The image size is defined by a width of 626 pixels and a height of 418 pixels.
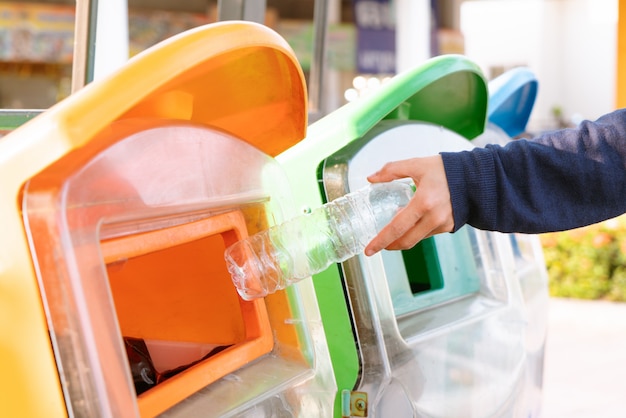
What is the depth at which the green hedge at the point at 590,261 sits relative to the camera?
644 cm

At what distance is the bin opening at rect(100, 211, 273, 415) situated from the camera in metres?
1.52

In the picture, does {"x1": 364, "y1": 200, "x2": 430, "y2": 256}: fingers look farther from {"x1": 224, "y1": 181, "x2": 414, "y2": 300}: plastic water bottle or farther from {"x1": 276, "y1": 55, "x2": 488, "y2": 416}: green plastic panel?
{"x1": 276, "y1": 55, "x2": 488, "y2": 416}: green plastic panel

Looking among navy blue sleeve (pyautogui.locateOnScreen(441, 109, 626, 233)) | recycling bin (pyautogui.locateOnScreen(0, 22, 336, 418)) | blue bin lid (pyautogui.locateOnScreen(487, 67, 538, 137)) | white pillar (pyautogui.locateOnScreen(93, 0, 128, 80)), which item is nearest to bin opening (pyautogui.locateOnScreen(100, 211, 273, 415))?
recycling bin (pyautogui.locateOnScreen(0, 22, 336, 418))

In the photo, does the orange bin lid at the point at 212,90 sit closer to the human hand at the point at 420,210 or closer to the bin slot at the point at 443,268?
the human hand at the point at 420,210

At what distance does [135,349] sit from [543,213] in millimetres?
847

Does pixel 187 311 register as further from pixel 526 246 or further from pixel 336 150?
pixel 526 246

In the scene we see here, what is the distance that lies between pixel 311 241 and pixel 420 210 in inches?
9.8

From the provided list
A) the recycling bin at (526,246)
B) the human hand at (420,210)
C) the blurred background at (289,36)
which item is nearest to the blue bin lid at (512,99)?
the recycling bin at (526,246)

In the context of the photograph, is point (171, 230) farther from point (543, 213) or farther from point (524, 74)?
point (524, 74)

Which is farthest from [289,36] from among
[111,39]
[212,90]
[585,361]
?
[212,90]

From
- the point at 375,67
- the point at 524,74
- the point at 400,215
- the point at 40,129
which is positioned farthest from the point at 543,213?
the point at 375,67

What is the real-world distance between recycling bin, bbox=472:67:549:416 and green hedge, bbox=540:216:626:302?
3649 mm

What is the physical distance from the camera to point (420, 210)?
1.51 metres

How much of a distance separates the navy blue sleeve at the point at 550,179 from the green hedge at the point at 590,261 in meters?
5.04
